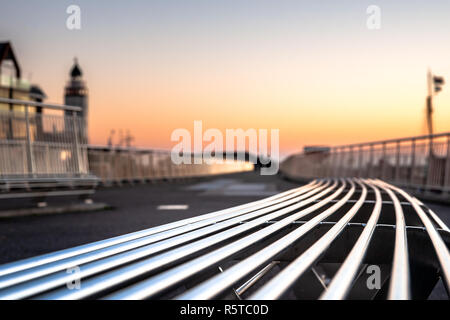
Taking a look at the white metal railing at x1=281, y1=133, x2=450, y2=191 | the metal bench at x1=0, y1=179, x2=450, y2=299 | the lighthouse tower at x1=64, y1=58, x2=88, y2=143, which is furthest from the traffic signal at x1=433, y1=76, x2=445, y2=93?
the lighthouse tower at x1=64, y1=58, x2=88, y2=143

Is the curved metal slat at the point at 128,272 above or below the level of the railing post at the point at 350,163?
above

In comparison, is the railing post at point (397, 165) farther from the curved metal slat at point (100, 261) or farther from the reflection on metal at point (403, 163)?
the curved metal slat at point (100, 261)

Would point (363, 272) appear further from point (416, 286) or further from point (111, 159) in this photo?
point (111, 159)

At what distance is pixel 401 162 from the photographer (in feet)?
46.4

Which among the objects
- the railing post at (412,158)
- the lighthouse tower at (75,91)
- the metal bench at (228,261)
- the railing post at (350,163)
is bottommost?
the railing post at (350,163)

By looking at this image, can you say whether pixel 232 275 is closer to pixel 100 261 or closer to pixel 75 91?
A: pixel 100 261

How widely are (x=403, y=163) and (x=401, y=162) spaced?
0.40ft

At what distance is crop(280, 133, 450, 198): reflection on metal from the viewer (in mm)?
11680

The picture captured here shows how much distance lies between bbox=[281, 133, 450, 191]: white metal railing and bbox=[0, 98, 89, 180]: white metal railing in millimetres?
8748

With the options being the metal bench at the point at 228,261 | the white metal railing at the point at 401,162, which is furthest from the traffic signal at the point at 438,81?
the metal bench at the point at 228,261

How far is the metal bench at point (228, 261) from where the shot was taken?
1282 mm

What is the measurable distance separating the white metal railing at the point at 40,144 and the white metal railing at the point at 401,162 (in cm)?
875

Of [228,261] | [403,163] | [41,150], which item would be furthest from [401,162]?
[228,261]
